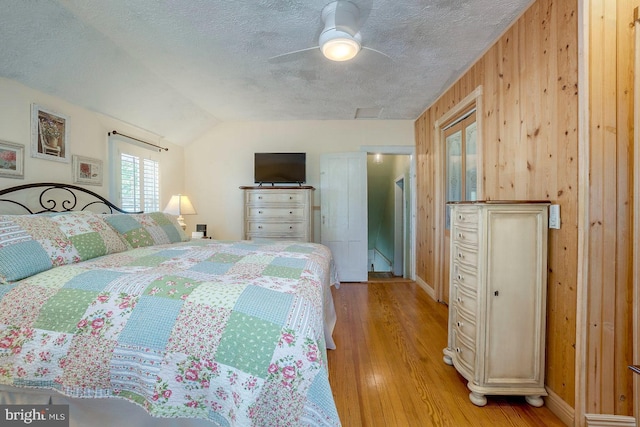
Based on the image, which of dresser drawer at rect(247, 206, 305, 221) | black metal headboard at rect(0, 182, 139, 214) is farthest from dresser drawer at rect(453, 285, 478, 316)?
black metal headboard at rect(0, 182, 139, 214)

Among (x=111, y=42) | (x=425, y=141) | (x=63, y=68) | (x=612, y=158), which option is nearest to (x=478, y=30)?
(x=612, y=158)

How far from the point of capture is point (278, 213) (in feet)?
12.4

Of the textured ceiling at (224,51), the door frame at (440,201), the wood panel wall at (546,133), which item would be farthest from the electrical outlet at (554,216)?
the door frame at (440,201)

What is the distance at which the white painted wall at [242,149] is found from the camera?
165 inches

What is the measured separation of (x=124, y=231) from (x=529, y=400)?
3.07 metres

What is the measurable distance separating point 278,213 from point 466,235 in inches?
103

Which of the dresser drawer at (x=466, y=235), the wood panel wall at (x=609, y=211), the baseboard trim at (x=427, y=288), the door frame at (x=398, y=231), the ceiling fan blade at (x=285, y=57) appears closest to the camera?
the wood panel wall at (x=609, y=211)

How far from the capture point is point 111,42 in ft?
7.06

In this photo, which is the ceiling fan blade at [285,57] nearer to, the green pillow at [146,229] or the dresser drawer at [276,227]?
the green pillow at [146,229]

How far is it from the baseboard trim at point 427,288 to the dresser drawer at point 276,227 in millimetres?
1890

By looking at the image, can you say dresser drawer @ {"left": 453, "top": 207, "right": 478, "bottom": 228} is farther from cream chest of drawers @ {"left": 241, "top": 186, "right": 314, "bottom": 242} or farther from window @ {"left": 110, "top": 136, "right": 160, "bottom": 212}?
window @ {"left": 110, "top": 136, "right": 160, "bottom": 212}

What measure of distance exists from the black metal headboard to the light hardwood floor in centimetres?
274

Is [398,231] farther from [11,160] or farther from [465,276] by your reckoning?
[11,160]

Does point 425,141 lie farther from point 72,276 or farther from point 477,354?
point 72,276
